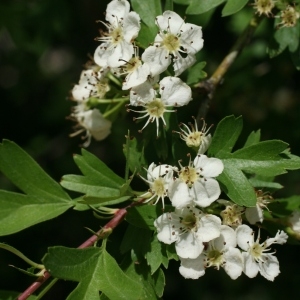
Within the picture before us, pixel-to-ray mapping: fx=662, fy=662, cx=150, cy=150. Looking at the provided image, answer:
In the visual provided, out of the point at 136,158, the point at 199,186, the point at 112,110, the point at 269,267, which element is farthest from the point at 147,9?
the point at 269,267

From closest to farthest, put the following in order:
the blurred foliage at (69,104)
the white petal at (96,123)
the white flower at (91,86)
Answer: the white flower at (91,86), the white petal at (96,123), the blurred foliage at (69,104)

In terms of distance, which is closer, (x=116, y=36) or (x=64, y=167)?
(x=116, y=36)

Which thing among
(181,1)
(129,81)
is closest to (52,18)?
(181,1)

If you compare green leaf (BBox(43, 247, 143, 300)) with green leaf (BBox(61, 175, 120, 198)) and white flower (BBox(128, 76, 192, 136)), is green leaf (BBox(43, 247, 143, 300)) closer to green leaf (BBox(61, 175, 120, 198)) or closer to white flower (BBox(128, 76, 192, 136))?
green leaf (BBox(61, 175, 120, 198))

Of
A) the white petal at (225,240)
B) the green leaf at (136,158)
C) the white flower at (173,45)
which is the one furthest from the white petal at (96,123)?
the white petal at (225,240)

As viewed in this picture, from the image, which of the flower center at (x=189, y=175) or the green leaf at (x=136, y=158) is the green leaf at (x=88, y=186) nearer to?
the green leaf at (x=136, y=158)

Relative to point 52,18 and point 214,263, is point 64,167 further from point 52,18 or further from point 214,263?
point 214,263

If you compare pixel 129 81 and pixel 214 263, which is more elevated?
pixel 129 81
